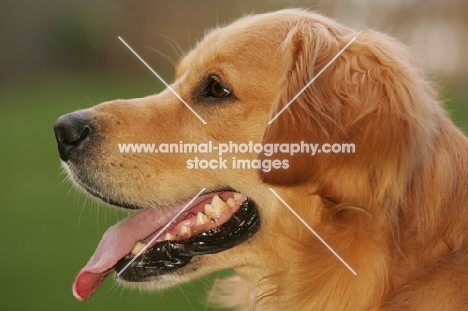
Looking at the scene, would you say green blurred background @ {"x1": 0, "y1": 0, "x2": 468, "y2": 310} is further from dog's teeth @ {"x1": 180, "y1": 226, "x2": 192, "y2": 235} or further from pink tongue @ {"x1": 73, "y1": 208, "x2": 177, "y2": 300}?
dog's teeth @ {"x1": 180, "y1": 226, "x2": 192, "y2": 235}

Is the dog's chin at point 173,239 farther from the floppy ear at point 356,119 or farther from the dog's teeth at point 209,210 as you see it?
the floppy ear at point 356,119

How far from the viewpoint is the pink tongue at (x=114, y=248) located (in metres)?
2.92

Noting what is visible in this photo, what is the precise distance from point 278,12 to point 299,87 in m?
0.58

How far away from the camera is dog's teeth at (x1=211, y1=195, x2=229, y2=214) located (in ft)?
9.20

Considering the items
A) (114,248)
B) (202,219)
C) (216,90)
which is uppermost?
(216,90)

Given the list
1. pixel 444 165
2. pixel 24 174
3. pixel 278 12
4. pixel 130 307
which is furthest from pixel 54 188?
pixel 444 165

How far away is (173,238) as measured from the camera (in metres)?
2.82

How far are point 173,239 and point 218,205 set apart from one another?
0.72 feet

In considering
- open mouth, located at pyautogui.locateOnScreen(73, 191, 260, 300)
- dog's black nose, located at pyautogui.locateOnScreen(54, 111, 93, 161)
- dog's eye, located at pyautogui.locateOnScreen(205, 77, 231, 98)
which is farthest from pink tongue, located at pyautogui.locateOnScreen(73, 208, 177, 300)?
dog's eye, located at pyautogui.locateOnScreen(205, 77, 231, 98)

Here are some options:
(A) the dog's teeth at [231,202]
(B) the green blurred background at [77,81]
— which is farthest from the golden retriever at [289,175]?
(B) the green blurred background at [77,81]

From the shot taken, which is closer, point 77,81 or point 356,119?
point 356,119

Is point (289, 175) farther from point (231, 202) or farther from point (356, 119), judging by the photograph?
point (231, 202)

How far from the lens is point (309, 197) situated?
261 cm

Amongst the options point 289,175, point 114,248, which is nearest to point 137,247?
point 114,248
